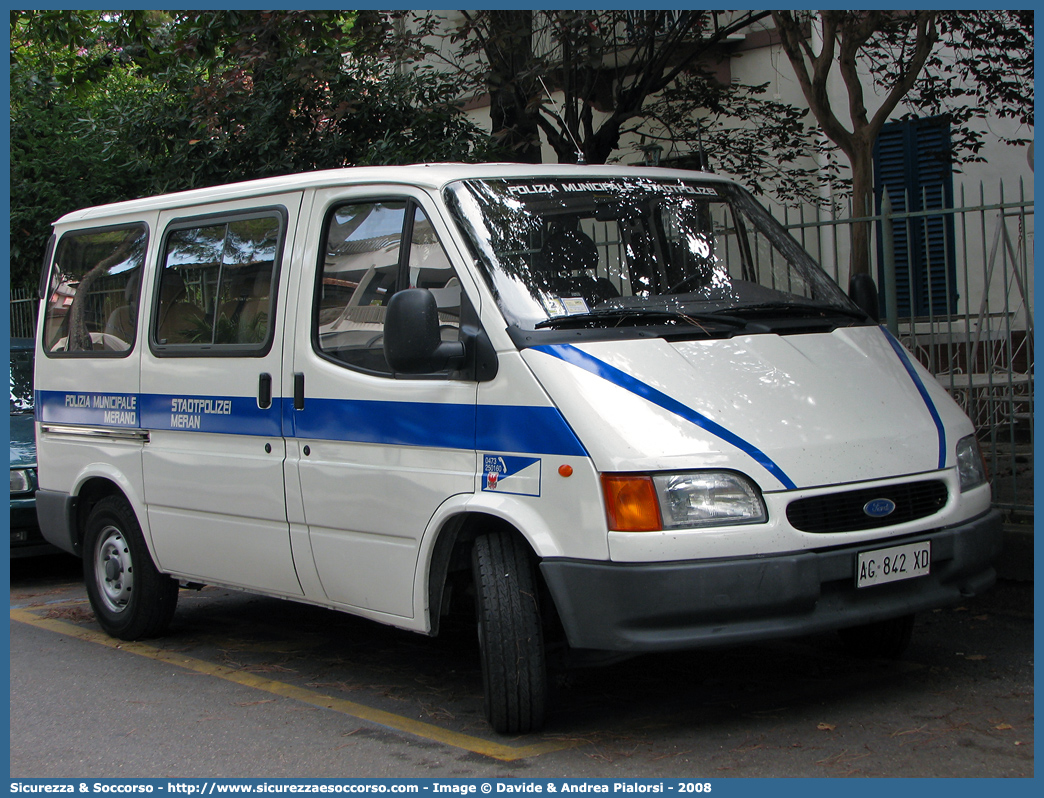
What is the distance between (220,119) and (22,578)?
3885 mm

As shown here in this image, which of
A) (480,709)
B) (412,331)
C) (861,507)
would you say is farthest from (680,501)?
(480,709)

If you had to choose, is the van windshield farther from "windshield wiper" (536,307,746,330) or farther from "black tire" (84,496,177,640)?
"black tire" (84,496,177,640)

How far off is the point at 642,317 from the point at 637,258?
1.84ft

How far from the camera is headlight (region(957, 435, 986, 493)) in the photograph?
4.77m

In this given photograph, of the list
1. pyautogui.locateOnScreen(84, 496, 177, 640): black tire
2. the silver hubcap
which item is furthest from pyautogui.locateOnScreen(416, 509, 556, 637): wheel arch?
the silver hubcap

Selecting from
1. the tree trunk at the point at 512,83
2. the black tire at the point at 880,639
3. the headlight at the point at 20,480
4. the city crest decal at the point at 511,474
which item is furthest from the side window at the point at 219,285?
the tree trunk at the point at 512,83

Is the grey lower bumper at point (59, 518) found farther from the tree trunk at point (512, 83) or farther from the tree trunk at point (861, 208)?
the tree trunk at point (861, 208)

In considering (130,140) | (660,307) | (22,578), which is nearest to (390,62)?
(130,140)

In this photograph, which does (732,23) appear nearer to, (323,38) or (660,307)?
(323,38)

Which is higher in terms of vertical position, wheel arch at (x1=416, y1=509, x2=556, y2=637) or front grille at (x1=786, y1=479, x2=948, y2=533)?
front grille at (x1=786, y1=479, x2=948, y2=533)

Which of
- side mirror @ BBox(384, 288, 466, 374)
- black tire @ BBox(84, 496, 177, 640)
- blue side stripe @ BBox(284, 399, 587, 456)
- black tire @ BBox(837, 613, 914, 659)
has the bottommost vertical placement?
black tire @ BBox(837, 613, 914, 659)

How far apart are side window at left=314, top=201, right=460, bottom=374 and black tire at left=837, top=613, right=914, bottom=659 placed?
7.71 ft

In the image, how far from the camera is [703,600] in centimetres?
415

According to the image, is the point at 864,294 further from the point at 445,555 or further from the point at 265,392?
the point at 265,392
